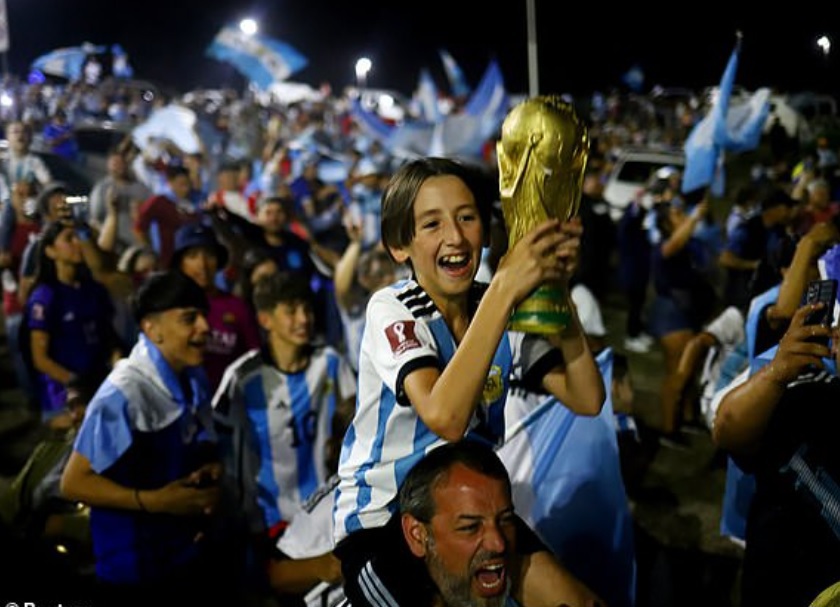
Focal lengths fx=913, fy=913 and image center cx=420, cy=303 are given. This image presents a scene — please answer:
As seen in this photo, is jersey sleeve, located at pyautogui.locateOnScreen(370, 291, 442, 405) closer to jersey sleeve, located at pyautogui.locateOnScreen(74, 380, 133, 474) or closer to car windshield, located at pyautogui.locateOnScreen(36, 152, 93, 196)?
jersey sleeve, located at pyautogui.locateOnScreen(74, 380, 133, 474)

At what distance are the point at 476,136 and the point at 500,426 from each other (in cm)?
702

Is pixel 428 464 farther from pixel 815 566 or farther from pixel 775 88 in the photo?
pixel 775 88

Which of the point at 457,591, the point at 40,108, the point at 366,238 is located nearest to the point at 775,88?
the point at 366,238

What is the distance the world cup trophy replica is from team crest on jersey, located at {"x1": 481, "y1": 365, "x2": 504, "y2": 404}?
0.32 m

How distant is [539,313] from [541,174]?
31cm

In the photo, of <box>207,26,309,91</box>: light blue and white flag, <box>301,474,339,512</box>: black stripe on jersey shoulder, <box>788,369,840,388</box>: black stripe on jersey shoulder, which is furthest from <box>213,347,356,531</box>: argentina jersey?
<box>207,26,309,91</box>: light blue and white flag

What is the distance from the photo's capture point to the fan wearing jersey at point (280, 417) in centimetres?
435

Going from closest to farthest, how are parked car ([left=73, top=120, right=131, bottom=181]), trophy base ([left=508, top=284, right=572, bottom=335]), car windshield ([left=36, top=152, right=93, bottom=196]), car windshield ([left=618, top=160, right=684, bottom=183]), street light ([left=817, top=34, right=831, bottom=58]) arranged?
trophy base ([left=508, top=284, right=572, bottom=335]), street light ([left=817, top=34, right=831, bottom=58]), car windshield ([left=36, top=152, right=93, bottom=196]), car windshield ([left=618, top=160, right=684, bottom=183]), parked car ([left=73, top=120, right=131, bottom=181])

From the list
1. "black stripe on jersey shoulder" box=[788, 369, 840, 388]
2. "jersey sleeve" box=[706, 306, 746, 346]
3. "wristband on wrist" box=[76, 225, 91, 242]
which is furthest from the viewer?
"jersey sleeve" box=[706, 306, 746, 346]

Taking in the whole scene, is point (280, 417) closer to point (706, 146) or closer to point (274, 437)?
point (274, 437)

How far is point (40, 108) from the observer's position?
20141 millimetres

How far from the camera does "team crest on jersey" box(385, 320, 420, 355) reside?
7.11 ft

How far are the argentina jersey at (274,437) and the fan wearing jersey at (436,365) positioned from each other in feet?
6.02

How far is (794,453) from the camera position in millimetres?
2479
